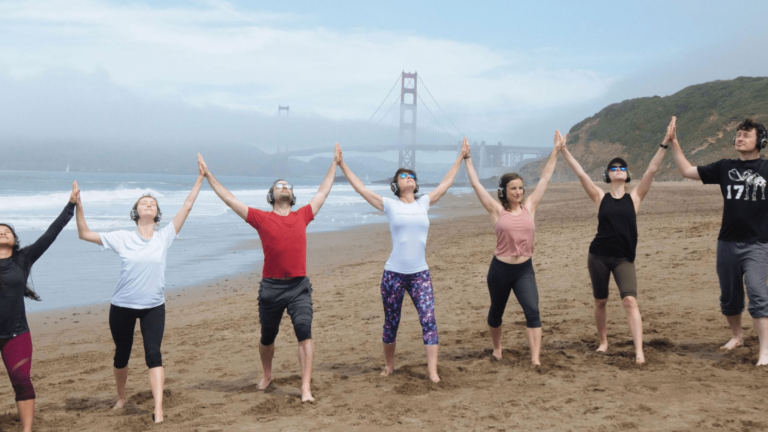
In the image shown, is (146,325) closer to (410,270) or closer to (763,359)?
(410,270)

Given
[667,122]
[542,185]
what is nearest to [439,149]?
[667,122]

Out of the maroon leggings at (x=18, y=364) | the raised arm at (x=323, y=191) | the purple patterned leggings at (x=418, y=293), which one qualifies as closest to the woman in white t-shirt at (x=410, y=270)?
the purple patterned leggings at (x=418, y=293)

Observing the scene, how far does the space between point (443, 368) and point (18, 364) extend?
282cm

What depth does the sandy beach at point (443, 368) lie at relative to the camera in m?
3.69

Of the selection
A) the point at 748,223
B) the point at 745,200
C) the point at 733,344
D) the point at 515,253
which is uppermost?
the point at 745,200

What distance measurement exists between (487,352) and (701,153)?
38845mm

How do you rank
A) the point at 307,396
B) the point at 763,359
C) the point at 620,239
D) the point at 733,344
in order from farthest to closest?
the point at 733,344, the point at 620,239, the point at 763,359, the point at 307,396

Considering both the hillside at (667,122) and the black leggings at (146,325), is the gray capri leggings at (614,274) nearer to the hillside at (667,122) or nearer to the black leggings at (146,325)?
the black leggings at (146,325)

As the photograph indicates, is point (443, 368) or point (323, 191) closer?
point (323, 191)

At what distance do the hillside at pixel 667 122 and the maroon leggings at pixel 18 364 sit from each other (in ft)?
121

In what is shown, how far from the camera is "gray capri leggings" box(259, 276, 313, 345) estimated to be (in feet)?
13.3

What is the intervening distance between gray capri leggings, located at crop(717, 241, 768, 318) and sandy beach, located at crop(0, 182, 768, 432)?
1.36ft

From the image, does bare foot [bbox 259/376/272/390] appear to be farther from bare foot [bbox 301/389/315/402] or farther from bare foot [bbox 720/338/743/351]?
bare foot [bbox 720/338/743/351]

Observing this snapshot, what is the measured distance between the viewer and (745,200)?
4289mm
